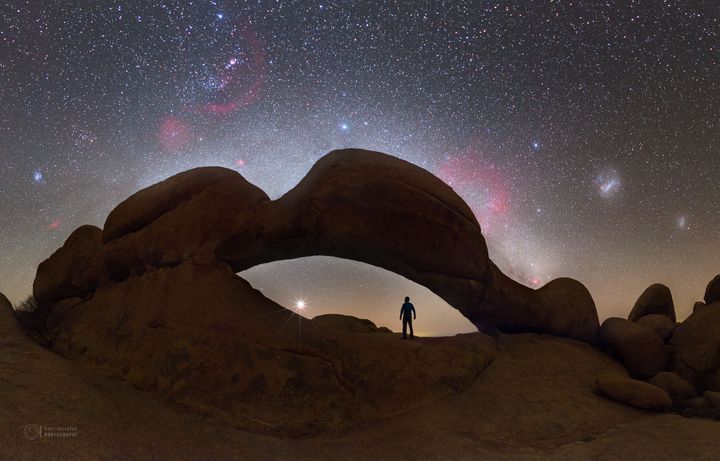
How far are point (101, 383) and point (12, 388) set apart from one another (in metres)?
1.72

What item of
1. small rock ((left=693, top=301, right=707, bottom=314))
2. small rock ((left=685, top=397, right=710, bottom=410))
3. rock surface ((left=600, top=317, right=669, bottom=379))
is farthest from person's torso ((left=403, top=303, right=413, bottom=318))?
small rock ((left=693, top=301, right=707, bottom=314))

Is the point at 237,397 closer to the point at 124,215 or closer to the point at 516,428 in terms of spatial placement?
the point at 516,428

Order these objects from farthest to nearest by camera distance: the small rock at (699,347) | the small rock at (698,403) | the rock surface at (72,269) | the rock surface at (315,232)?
the rock surface at (72,269) < the small rock at (699,347) < the rock surface at (315,232) < the small rock at (698,403)

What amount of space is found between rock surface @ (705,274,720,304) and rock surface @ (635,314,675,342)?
156cm

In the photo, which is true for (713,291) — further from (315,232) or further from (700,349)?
(315,232)

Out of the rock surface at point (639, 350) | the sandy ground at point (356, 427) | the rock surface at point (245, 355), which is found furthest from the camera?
the rock surface at point (639, 350)

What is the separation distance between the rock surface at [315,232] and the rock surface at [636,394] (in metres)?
3.92

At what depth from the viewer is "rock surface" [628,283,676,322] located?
677 inches

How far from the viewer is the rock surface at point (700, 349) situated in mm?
12383

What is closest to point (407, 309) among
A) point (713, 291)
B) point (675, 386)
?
point (675, 386)

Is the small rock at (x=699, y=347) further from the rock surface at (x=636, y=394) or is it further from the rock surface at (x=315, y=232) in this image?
the rock surface at (x=315, y=232)

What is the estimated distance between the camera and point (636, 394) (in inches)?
406

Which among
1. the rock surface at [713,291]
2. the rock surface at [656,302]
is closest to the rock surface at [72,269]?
the rock surface at [656,302]

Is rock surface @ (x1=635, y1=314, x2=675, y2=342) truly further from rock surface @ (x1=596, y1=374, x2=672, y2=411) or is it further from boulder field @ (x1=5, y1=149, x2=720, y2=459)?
rock surface @ (x1=596, y1=374, x2=672, y2=411)
